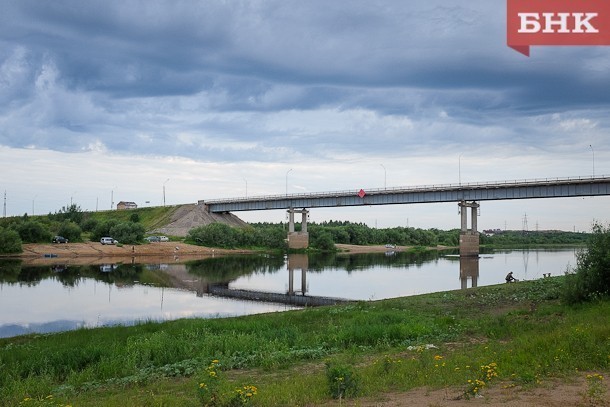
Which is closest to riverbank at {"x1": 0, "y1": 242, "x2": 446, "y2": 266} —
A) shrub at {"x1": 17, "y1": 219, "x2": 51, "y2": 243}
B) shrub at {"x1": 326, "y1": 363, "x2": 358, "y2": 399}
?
shrub at {"x1": 17, "y1": 219, "x2": 51, "y2": 243}

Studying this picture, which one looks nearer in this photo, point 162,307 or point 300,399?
point 300,399

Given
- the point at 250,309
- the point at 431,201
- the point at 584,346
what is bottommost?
the point at 250,309

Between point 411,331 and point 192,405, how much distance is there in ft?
42.5

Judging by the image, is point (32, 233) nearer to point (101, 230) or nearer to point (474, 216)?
point (101, 230)

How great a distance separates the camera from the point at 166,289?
53.9 metres

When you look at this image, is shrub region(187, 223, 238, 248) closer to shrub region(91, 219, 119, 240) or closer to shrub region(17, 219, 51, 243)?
shrub region(91, 219, 119, 240)

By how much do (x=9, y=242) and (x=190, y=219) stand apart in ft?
219

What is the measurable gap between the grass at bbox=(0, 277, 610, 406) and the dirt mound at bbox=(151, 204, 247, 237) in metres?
124

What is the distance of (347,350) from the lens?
19.4 meters

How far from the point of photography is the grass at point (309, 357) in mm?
12781

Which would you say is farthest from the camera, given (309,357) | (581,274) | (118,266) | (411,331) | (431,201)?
(431,201)

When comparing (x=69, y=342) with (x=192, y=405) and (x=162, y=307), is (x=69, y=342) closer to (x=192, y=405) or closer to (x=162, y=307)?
(x=192, y=405)

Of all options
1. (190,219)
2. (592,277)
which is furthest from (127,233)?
(592,277)

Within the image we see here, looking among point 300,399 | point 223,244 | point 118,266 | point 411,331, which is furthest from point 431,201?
point 300,399
